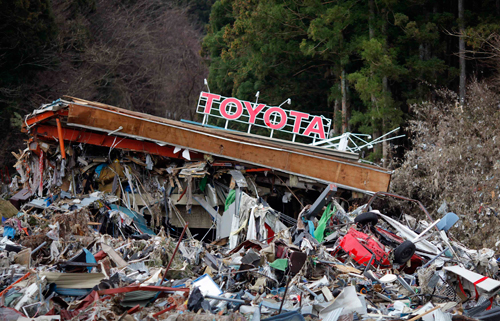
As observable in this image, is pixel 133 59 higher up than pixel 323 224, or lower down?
higher up

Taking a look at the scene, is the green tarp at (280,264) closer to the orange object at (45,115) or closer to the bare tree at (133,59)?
the orange object at (45,115)

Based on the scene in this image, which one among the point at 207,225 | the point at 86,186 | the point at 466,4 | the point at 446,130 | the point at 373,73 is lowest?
the point at 207,225

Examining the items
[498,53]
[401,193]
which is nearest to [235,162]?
[401,193]

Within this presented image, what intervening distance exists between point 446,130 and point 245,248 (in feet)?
27.9

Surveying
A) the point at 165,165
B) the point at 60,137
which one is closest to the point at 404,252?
the point at 165,165

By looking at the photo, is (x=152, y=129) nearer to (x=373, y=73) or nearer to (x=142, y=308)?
(x=142, y=308)

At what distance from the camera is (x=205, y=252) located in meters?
9.17

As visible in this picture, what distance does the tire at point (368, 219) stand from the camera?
32.9 feet

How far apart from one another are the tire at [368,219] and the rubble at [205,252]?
0.03 m

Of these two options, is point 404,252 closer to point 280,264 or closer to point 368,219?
point 368,219

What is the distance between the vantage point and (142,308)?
257 inches

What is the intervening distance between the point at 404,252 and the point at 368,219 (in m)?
1.12

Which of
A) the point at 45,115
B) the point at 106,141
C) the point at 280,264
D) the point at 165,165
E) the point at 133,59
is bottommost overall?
the point at 280,264

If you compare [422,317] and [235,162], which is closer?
[422,317]
